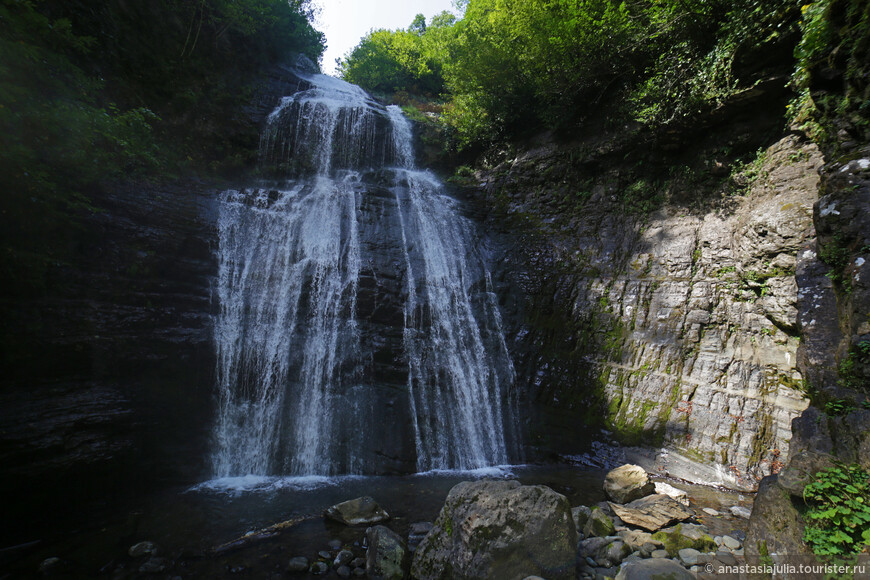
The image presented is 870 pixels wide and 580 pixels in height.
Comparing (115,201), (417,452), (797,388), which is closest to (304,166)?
(115,201)

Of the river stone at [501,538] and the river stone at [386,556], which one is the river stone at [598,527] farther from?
the river stone at [386,556]

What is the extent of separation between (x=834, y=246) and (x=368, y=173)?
36.6ft

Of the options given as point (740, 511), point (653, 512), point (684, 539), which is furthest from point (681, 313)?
point (684, 539)

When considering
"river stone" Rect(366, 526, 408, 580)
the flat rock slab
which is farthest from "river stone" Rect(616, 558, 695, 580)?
"river stone" Rect(366, 526, 408, 580)

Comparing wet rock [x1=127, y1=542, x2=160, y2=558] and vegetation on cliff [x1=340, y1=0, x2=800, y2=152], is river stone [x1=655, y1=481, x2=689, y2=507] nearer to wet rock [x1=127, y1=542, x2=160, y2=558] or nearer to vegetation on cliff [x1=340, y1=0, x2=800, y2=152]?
wet rock [x1=127, y1=542, x2=160, y2=558]

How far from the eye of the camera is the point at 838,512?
2.94 metres

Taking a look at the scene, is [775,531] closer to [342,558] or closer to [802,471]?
[802,471]

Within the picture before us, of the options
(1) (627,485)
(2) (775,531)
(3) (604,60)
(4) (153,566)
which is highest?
(3) (604,60)

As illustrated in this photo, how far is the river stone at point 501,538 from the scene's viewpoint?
11.8 feet

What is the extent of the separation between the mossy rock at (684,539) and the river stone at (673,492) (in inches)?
45.9

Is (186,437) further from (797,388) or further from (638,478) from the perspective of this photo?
(797,388)

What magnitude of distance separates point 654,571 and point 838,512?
1.53 metres

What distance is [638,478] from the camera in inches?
235

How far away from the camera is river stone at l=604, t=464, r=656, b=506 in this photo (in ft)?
19.0
